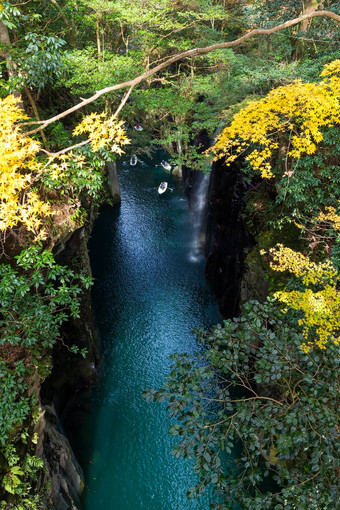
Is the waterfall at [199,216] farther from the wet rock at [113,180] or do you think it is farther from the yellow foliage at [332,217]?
the yellow foliage at [332,217]

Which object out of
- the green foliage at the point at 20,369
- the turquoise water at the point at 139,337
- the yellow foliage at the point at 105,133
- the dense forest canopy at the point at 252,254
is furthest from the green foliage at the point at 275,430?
the turquoise water at the point at 139,337

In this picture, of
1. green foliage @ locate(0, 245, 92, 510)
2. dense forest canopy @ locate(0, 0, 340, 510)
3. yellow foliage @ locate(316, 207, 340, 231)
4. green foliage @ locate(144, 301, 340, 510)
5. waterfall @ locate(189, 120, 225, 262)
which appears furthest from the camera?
waterfall @ locate(189, 120, 225, 262)

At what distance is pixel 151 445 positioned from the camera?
385 inches

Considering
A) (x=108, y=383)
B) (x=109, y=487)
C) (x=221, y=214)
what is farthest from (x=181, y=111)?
(x=109, y=487)

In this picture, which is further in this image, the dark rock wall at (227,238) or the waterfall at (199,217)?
the waterfall at (199,217)

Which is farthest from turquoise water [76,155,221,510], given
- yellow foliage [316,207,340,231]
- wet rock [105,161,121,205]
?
yellow foliage [316,207,340,231]

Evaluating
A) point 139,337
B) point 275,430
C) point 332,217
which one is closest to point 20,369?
point 275,430

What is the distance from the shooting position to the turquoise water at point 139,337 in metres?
8.92

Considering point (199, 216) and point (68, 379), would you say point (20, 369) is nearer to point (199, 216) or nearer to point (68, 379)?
point (68, 379)

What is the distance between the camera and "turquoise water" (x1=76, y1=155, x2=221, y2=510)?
8.92 metres

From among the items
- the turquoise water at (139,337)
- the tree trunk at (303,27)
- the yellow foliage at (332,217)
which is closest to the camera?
the yellow foliage at (332,217)

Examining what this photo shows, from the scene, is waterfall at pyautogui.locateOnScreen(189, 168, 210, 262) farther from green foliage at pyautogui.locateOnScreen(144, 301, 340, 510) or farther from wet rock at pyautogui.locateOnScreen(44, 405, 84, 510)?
green foliage at pyautogui.locateOnScreen(144, 301, 340, 510)

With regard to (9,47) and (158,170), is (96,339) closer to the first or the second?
(9,47)

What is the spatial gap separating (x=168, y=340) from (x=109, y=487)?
5.76m
